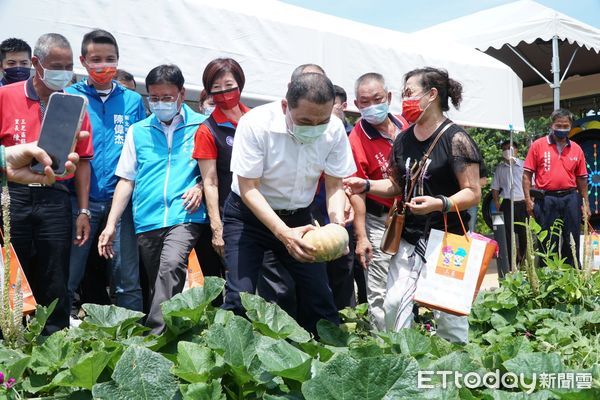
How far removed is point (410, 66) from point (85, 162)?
4030 mm

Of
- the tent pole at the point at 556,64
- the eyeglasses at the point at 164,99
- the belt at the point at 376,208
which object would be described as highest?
the tent pole at the point at 556,64

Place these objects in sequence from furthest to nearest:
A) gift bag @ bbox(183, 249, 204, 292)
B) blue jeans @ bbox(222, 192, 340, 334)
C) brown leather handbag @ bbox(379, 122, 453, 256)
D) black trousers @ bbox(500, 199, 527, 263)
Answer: black trousers @ bbox(500, 199, 527, 263) → gift bag @ bbox(183, 249, 204, 292) → brown leather handbag @ bbox(379, 122, 453, 256) → blue jeans @ bbox(222, 192, 340, 334)

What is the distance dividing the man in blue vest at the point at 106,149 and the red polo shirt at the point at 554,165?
5.25m

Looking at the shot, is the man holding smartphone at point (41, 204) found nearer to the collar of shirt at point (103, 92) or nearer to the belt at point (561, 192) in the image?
the collar of shirt at point (103, 92)

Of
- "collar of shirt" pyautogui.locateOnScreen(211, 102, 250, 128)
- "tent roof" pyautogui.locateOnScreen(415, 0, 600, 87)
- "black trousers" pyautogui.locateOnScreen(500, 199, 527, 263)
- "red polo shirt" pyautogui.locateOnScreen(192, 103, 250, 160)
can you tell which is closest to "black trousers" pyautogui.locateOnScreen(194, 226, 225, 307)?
"red polo shirt" pyautogui.locateOnScreen(192, 103, 250, 160)

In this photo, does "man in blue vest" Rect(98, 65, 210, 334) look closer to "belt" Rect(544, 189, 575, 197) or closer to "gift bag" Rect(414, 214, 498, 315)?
"gift bag" Rect(414, 214, 498, 315)

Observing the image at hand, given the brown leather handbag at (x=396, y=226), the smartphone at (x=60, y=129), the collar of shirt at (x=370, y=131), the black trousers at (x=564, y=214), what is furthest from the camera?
the black trousers at (x=564, y=214)

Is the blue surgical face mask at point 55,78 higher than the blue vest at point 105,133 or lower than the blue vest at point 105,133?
higher

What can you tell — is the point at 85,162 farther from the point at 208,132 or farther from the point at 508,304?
the point at 508,304

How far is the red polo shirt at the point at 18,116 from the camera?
3535mm

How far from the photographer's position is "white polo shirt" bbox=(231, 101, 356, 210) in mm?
3162

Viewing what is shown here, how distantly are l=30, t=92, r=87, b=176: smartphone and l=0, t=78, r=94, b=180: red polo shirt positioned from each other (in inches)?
27.8

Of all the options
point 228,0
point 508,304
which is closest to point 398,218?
point 508,304

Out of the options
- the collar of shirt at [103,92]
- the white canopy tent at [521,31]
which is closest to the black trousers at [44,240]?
the collar of shirt at [103,92]
